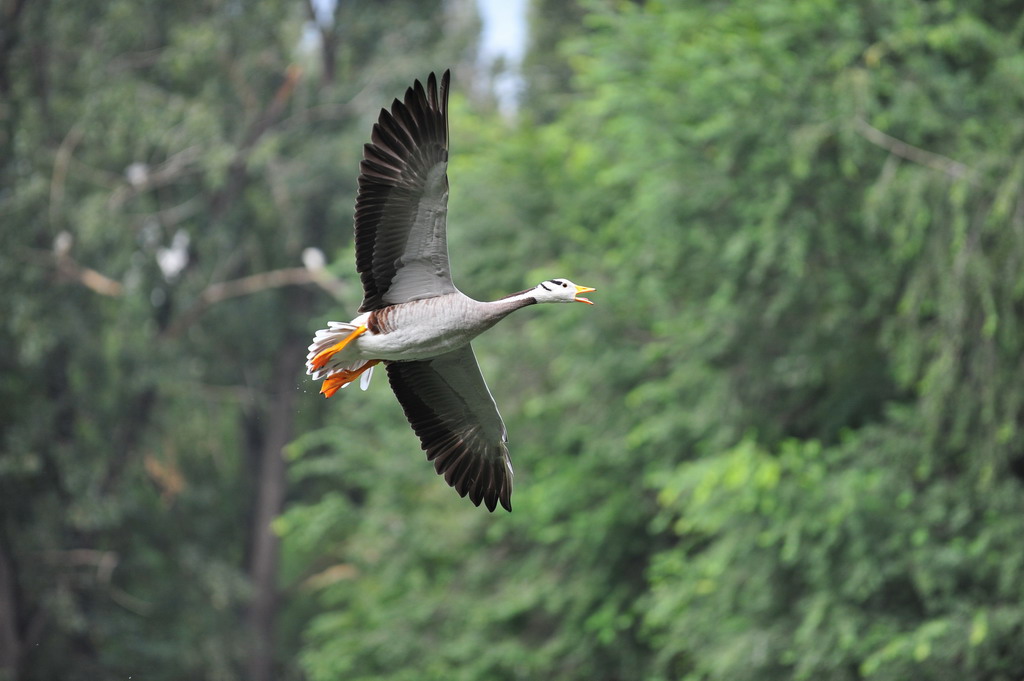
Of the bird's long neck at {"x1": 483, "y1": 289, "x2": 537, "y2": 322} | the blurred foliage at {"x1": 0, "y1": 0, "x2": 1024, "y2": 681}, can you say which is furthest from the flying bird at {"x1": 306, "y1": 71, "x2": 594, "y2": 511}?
the blurred foliage at {"x1": 0, "y1": 0, "x2": 1024, "y2": 681}

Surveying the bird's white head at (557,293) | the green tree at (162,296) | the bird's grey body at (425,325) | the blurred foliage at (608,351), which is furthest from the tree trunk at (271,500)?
the bird's white head at (557,293)

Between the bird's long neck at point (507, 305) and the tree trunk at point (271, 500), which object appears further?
the tree trunk at point (271, 500)

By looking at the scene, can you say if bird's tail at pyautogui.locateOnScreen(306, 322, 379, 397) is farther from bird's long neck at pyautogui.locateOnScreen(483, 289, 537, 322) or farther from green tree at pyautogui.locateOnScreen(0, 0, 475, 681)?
green tree at pyautogui.locateOnScreen(0, 0, 475, 681)

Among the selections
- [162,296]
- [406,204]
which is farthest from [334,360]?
[162,296]

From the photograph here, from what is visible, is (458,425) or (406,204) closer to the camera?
(406,204)

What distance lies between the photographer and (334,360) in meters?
6.27

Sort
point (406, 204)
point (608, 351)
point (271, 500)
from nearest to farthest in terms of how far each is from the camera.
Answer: point (406, 204) → point (608, 351) → point (271, 500)

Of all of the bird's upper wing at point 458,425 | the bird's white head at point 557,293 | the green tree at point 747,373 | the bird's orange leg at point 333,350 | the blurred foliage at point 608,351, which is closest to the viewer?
the bird's white head at point 557,293

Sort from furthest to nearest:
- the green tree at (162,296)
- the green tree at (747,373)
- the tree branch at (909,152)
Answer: the green tree at (162,296) < the tree branch at (909,152) < the green tree at (747,373)

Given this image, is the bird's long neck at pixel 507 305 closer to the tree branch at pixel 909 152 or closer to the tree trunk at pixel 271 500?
the tree branch at pixel 909 152

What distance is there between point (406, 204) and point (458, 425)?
1491mm

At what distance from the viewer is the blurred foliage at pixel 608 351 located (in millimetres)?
10844

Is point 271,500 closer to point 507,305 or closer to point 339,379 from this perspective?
point 339,379

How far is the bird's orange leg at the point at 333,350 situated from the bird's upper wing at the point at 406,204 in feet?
1.03
